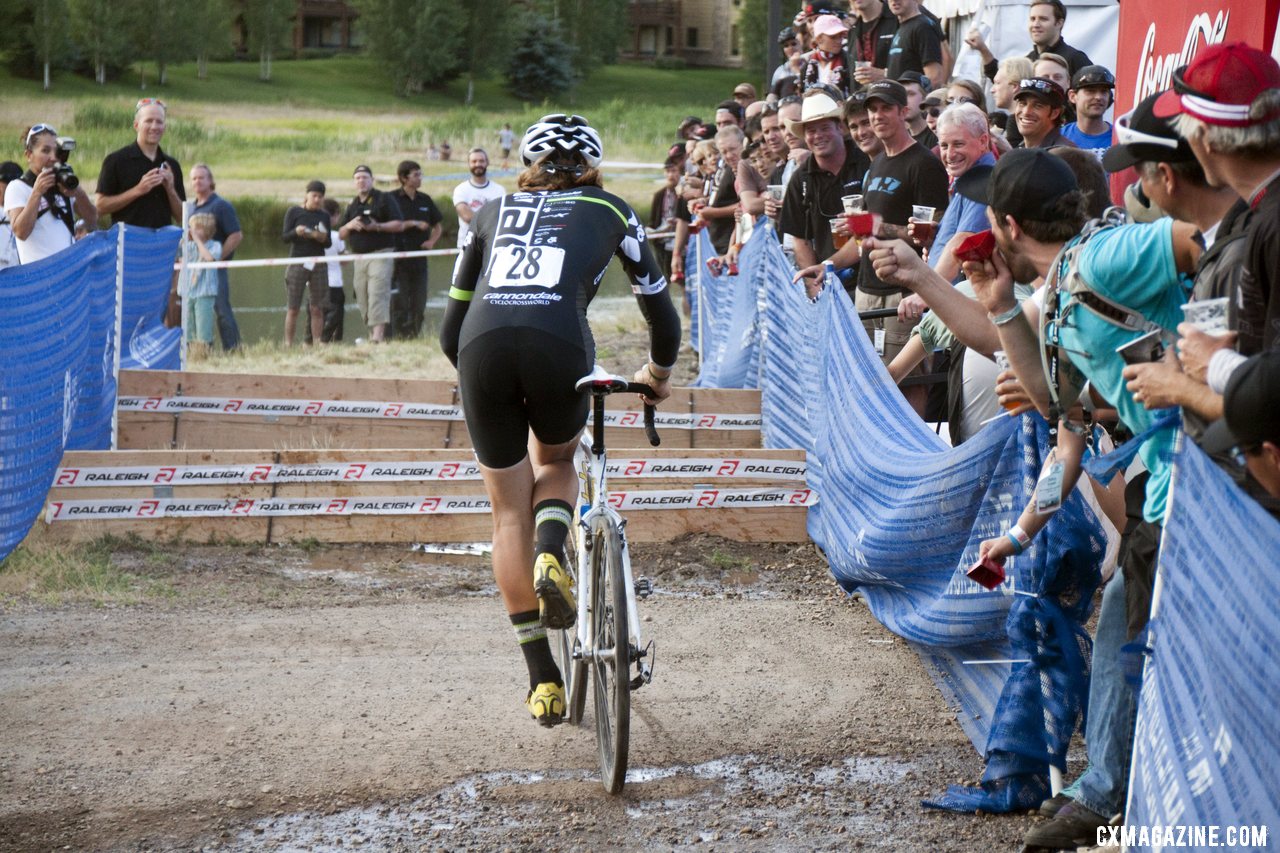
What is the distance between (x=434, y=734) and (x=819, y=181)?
222 inches

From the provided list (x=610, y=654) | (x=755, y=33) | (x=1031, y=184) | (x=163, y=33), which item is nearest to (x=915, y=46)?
(x=1031, y=184)

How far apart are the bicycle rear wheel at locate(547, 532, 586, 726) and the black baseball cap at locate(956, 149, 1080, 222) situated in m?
1.92

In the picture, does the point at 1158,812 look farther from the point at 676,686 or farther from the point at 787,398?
the point at 787,398

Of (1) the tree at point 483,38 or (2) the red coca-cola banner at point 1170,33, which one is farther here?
(1) the tree at point 483,38

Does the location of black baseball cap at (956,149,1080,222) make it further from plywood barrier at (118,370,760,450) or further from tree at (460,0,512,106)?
tree at (460,0,512,106)

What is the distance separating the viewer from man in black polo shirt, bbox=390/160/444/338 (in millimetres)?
19094

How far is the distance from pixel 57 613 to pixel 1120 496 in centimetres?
508

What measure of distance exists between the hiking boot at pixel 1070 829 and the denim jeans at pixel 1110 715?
23 mm

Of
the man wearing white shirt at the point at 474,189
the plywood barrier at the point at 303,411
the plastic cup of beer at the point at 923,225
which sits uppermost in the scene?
the plastic cup of beer at the point at 923,225

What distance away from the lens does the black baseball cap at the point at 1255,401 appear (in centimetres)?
296

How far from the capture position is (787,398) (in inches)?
384

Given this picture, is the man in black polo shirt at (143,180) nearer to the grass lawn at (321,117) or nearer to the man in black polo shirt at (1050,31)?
the man in black polo shirt at (1050,31)

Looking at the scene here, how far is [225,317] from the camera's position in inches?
722

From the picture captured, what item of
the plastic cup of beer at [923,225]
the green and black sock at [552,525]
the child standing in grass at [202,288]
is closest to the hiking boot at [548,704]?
the green and black sock at [552,525]
